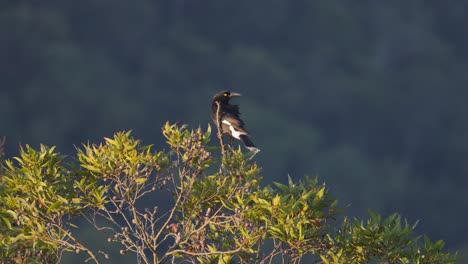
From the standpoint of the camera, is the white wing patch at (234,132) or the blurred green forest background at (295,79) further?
the blurred green forest background at (295,79)

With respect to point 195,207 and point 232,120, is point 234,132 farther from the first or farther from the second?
point 195,207

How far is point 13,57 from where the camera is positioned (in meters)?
109

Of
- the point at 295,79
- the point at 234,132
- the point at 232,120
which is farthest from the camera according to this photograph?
the point at 295,79

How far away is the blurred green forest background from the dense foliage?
7850cm

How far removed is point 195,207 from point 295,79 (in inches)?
4001

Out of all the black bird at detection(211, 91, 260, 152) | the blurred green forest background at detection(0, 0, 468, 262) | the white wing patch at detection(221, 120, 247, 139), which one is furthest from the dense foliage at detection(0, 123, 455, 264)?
the blurred green forest background at detection(0, 0, 468, 262)

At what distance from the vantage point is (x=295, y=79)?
113625 mm

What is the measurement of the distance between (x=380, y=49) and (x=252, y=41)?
12.5 m

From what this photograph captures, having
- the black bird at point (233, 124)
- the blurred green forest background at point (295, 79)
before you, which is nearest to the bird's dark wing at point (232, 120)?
the black bird at point (233, 124)

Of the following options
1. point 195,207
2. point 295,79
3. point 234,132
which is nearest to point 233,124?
point 234,132

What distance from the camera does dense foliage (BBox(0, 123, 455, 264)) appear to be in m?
11.5

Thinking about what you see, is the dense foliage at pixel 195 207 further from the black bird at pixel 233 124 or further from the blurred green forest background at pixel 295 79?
the blurred green forest background at pixel 295 79

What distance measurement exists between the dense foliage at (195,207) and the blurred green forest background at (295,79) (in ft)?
258

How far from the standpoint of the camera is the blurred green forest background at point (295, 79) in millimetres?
97750
